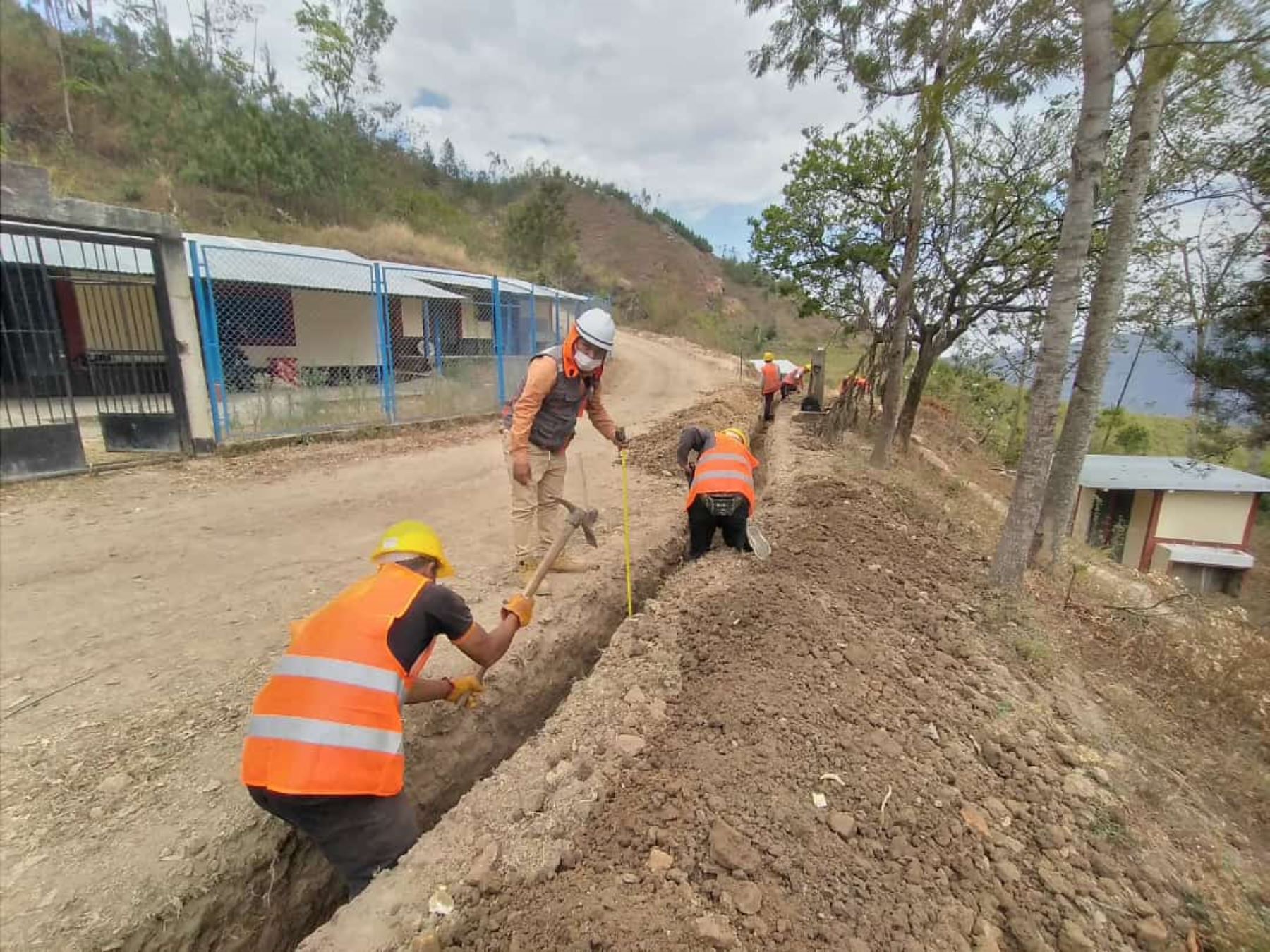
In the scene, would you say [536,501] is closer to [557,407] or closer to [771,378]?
[557,407]

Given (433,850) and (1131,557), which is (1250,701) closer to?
(433,850)

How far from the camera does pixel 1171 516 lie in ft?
43.2

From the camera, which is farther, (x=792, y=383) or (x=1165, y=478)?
(x=792, y=383)

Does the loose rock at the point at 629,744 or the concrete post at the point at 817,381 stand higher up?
the concrete post at the point at 817,381

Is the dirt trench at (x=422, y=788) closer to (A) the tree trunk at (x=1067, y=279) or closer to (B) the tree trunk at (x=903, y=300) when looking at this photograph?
(A) the tree trunk at (x=1067, y=279)

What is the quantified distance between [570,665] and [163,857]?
2.24 m

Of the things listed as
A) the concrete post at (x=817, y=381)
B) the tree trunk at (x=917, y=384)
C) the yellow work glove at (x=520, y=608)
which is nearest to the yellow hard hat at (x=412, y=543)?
the yellow work glove at (x=520, y=608)

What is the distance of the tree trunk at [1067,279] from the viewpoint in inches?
133

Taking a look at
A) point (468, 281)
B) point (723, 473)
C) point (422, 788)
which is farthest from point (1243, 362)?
point (468, 281)

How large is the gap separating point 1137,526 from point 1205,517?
4.36 feet

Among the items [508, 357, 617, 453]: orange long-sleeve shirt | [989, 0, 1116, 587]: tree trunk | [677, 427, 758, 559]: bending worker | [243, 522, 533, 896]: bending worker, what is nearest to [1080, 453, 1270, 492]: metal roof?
[989, 0, 1116, 587]: tree trunk

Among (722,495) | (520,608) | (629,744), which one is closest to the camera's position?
(629,744)

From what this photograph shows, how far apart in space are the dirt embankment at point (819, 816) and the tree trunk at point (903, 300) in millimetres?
5102

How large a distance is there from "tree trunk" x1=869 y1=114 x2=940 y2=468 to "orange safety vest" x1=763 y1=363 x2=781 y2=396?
11.1 feet
